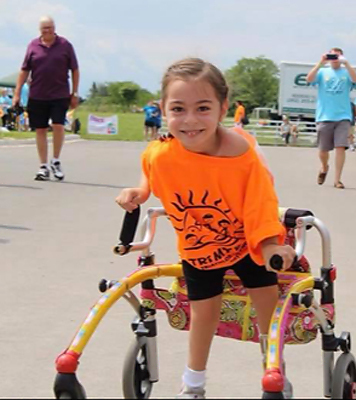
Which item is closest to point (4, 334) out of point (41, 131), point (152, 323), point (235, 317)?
point (152, 323)

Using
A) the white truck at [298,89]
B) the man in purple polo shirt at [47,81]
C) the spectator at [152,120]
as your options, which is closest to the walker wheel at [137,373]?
the man in purple polo shirt at [47,81]

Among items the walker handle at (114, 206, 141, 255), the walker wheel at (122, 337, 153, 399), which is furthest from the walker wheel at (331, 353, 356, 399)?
the walker handle at (114, 206, 141, 255)

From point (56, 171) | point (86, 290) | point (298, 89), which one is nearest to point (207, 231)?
point (86, 290)

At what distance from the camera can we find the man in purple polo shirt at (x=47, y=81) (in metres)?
10.2

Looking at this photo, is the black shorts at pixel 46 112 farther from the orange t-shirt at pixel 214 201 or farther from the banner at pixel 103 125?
the banner at pixel 103 125

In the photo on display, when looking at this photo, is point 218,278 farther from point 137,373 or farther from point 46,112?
point 46,112

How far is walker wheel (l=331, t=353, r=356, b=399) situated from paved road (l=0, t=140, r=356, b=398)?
1.17 ft

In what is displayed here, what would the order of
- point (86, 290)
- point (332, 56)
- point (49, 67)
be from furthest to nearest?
point (332, 56), point (49, 67), point (86, 290)

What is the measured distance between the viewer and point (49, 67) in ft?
33.3

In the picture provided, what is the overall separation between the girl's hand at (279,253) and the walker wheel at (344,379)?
54 cm

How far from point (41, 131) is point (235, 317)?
7.37m

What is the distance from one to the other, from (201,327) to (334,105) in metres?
7.96

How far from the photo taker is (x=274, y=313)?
2803mm

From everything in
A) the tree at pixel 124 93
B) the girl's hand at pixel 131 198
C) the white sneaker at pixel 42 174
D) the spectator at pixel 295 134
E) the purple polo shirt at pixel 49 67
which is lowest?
the tree at pixel 124 93
